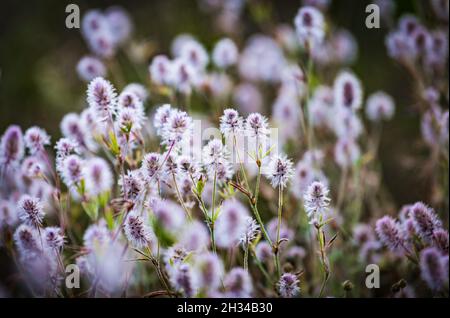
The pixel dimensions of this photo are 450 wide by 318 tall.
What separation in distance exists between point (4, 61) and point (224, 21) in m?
0.92

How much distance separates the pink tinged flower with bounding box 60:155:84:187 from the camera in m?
0.82

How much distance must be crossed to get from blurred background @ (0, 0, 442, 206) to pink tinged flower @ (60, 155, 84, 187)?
87cm

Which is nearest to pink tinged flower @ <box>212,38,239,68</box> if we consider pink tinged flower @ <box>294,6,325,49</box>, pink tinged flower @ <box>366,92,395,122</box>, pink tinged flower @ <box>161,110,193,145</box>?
pink tinged flower @ <box>294,6,325,49</box>

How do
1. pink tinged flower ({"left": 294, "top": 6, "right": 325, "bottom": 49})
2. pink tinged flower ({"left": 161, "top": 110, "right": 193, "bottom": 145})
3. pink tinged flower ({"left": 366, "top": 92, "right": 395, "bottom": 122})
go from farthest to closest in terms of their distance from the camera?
pink tinged flower ({"left": 366, "top": 92, "right": 395, "bottom": 122}) < pink tinged flower ({"left": 294, "top": 6, "right": 325, "bottom": 49}) < pink tinged flower ({"left": 161, "top": 110, "right": 193, "bottom": 145})

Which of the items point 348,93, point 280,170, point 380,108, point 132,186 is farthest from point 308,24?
point 132,186

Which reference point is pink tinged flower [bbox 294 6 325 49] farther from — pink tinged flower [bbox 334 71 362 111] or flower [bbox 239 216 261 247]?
flower [bbox 239 216 261 247]

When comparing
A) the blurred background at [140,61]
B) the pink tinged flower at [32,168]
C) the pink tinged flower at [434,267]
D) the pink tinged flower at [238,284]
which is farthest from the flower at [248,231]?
the blurred background at [140,61]

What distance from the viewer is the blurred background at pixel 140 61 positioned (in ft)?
5.70

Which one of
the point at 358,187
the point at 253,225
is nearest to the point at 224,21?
the point at 358,187

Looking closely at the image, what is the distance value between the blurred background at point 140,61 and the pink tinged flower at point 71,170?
0.87m

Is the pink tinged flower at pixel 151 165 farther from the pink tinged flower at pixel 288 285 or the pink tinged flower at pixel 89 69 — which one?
the pink tinged flower at pixel 89 69

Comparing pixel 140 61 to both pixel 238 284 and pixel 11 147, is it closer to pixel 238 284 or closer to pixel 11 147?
pixel 11 147

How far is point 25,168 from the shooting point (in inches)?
38.6
